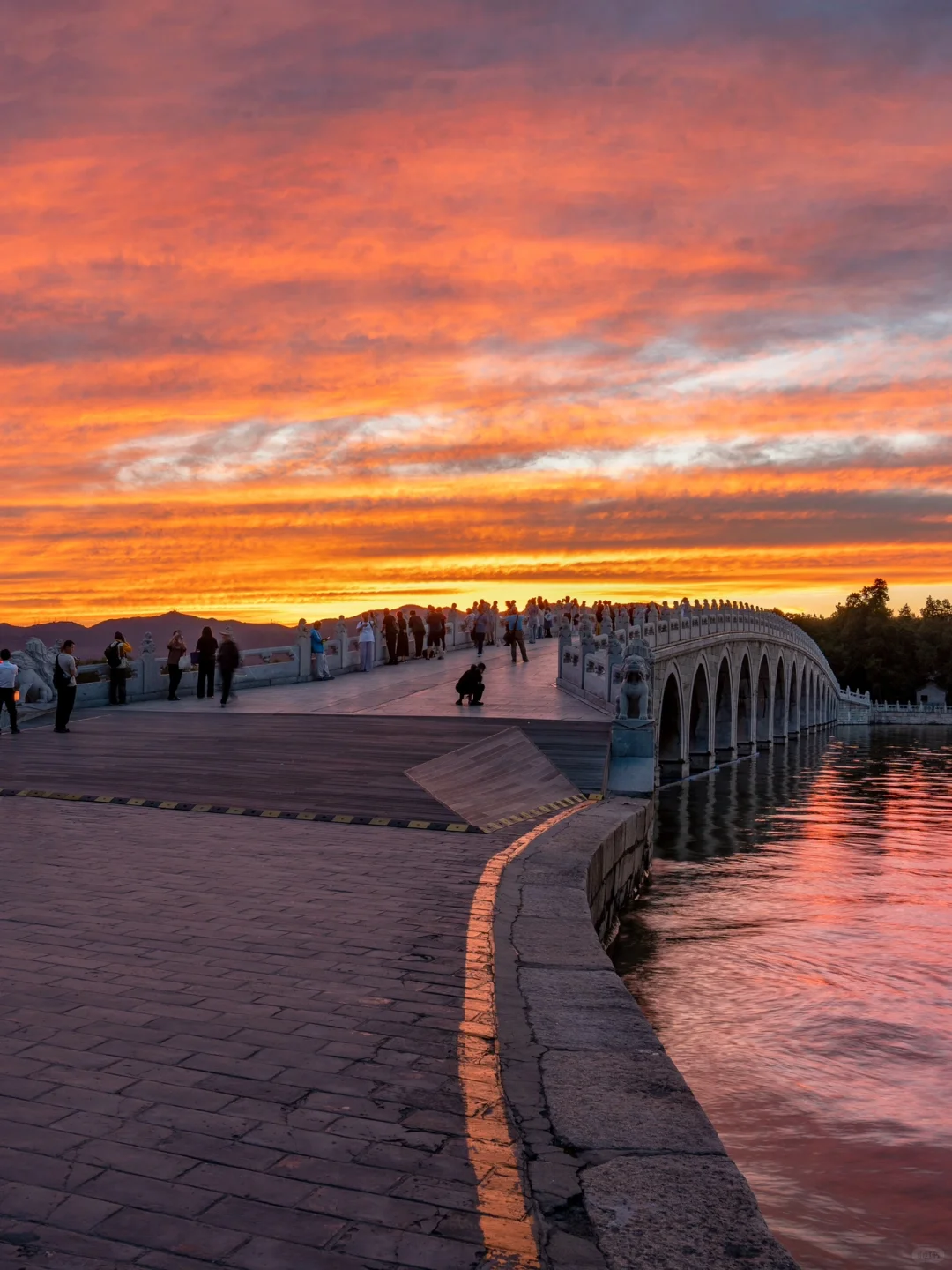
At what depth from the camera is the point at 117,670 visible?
88.7ft

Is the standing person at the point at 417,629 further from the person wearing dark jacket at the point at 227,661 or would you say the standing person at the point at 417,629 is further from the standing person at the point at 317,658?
the person wearing dark jacket at the point at 227,661

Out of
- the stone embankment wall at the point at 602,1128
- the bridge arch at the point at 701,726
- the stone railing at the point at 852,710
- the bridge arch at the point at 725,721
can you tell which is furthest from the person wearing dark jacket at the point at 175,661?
the stone railing at the point at 852,710

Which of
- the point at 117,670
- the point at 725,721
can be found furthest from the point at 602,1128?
the point at 725,721

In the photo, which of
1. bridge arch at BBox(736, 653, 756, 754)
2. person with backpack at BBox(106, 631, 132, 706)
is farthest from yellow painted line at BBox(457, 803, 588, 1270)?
bridge arch at BBox(736, 653, 756, 754)

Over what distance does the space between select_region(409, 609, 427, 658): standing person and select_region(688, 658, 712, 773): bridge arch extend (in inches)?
619

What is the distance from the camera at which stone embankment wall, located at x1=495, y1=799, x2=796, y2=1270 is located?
426 cm

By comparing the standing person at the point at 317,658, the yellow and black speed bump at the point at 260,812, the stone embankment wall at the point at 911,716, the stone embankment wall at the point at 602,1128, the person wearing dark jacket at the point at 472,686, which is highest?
the standing person at the point at 317,658

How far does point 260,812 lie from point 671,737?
37691 millimetres

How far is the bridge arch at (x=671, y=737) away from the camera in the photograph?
4788 centimetres

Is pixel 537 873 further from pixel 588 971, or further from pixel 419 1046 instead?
pixel 419 1046

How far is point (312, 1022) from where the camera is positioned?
6.48 metres

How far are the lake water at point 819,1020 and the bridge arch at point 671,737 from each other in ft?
60.6

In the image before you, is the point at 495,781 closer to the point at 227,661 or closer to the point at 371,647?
the point at 227,661

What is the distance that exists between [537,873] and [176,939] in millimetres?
4017
